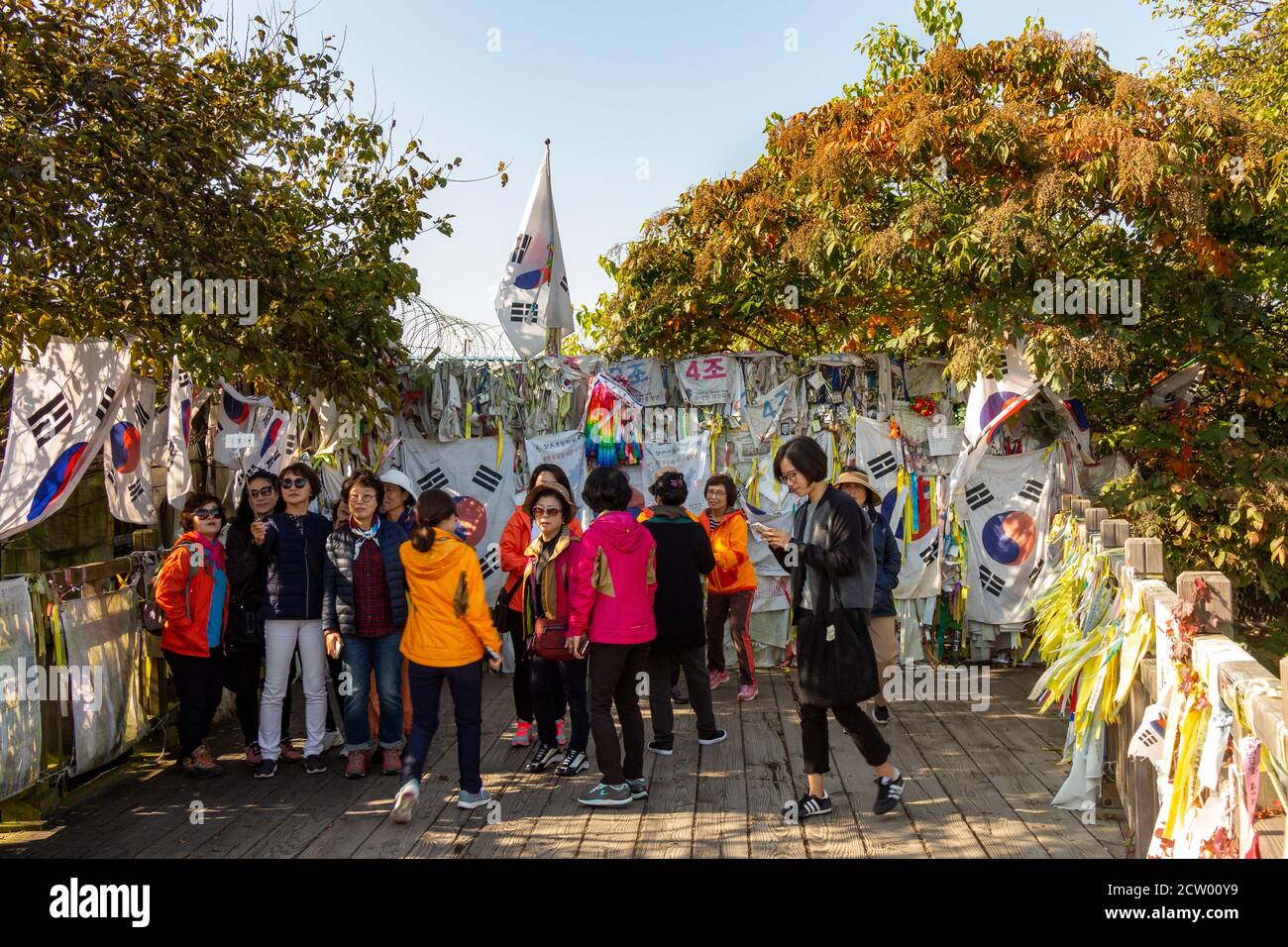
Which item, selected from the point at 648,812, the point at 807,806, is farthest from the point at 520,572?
the point at 807,806

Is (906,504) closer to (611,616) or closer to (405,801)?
(611,616)

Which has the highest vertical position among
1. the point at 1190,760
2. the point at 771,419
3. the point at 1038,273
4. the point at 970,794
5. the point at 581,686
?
the point at 1038,273

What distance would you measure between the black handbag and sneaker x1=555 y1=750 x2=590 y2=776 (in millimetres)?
1709

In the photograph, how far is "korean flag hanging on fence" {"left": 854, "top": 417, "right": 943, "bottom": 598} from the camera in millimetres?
9086

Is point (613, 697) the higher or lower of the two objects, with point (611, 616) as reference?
lower

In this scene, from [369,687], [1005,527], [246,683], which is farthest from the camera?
[1005,527]

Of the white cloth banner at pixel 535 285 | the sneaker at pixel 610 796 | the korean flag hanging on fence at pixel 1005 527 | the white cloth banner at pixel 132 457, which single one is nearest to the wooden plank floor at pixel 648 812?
the sneaker at pixel 610 796

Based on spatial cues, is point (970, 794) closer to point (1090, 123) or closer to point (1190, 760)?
point (1190, 760)

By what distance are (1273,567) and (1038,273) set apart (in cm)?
310

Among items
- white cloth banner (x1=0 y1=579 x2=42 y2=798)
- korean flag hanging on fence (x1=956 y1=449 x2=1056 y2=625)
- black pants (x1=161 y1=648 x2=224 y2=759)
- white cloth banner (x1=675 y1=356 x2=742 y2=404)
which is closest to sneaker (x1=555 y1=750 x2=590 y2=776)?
black pants (x1=161 y1=648 x2=224 y2=759)

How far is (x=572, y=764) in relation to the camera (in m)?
6.03

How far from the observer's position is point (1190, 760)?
3.07 meters

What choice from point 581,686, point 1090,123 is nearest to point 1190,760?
point 581,686

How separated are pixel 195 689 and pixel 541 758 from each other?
79.7 inches
